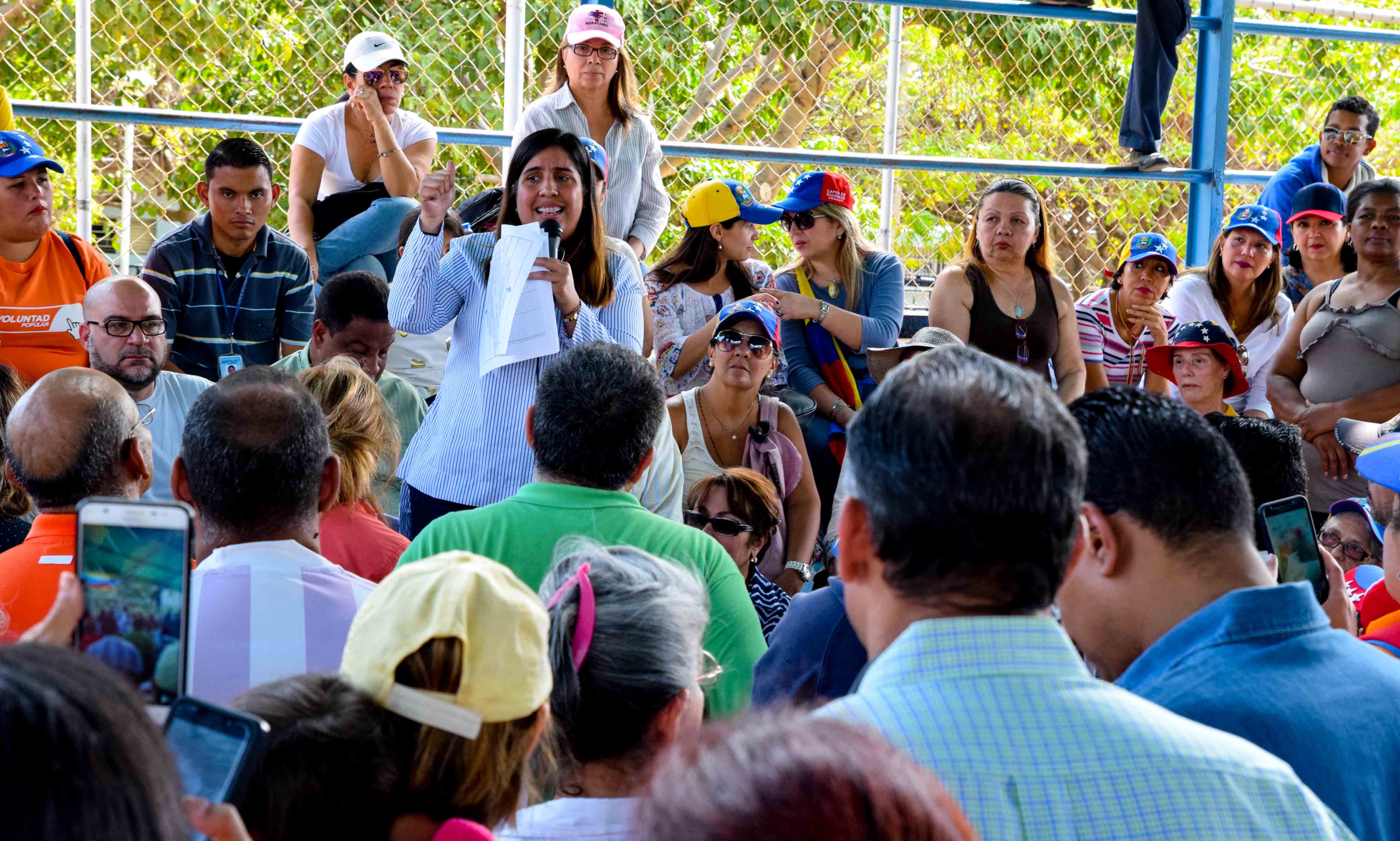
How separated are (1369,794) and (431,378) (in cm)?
395

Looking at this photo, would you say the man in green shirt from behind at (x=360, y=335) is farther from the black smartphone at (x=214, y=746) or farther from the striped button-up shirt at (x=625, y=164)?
the black smartphone at (x=214, y=746)

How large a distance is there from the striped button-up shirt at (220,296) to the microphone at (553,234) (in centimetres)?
150

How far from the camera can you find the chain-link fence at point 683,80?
6629 millimetres

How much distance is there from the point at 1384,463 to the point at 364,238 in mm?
3723

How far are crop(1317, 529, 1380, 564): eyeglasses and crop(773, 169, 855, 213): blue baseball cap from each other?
2.18 m

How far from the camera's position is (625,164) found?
5211 mm

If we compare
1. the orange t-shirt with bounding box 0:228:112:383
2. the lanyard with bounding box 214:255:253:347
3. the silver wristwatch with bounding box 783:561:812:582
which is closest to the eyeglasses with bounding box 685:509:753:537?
the silver wristwatch with bounding box 783:561:812:582

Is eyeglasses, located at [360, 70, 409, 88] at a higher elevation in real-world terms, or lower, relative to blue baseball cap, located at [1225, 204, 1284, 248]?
higher

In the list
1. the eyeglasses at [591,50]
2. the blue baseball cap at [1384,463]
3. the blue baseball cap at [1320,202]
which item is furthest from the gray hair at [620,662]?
the blue baseball cap at [1320,202]

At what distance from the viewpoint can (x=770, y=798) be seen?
764 mm

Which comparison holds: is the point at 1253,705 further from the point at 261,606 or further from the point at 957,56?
the point at 957,56

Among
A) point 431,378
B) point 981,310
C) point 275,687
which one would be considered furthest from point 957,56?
point 275,687

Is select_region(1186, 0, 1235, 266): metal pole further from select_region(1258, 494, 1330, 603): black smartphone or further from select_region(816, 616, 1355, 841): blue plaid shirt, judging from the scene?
select_region(816, 616, 1355, 841): blue plaid shirt

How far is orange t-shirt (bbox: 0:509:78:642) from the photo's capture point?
2.25 meters
